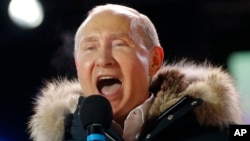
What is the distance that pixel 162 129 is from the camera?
101 cm

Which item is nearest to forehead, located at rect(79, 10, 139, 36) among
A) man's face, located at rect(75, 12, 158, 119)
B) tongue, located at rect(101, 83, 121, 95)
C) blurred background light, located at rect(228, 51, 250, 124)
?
man's face, located at rect(75, 12, 158, 119)

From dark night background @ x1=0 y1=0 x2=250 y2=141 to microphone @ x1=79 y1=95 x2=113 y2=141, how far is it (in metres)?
0.49

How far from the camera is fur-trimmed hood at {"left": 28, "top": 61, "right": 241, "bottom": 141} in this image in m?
1.06

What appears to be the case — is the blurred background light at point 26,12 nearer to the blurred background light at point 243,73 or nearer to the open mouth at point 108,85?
the open mouth at point 108,85

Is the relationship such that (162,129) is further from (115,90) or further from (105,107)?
(105,107)

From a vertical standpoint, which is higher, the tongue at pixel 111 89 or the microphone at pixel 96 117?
the microphone at pixel 96 117

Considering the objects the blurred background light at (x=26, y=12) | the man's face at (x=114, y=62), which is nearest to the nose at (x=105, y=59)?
the man's face at (x=114, y=62)

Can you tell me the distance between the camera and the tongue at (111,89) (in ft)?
3.53

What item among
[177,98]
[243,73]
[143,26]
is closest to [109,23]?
[143,26]

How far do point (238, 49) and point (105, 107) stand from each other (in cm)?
60

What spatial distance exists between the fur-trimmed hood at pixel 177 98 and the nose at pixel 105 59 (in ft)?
0.39

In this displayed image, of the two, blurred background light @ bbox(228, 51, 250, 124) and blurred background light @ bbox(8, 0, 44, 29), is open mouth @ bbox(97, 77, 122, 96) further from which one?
blurred background light @ bbox(8, 0, 44, 29)

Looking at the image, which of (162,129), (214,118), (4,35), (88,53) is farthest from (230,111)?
(4,35)

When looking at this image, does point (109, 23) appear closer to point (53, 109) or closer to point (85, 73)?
point (85, 73)
